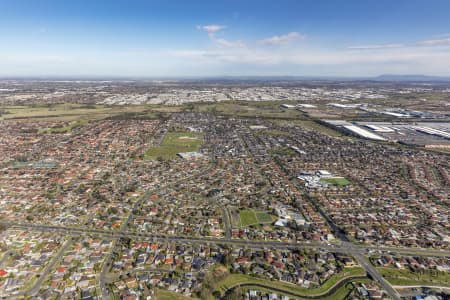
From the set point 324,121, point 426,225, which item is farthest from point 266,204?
point 324,121

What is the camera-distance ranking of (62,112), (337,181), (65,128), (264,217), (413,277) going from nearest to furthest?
(413,277), (264,217), (337,181), (65,128), (62,112)

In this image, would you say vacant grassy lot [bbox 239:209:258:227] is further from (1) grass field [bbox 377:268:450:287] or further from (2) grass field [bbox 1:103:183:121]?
(2) grass field [bbox 1:103:183:121]

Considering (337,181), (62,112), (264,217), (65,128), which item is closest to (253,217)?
(264,217)

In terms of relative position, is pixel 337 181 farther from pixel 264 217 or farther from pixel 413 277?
pixel 413 277

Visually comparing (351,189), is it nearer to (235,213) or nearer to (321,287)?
(235,213)

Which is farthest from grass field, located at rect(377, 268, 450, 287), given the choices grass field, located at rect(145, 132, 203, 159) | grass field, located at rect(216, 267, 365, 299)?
grass field, located at rect(145, 132, 203, 159)
